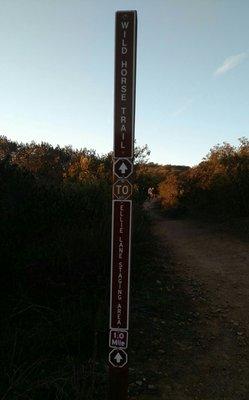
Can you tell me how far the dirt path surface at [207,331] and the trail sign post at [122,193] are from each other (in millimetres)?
2089

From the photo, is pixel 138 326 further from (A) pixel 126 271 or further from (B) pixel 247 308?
(A) pixel 126 271

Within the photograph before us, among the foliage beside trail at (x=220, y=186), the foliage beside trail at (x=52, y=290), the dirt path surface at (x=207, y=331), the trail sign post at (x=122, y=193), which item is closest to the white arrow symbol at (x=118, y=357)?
the trail sign post at (x=122, y=193)

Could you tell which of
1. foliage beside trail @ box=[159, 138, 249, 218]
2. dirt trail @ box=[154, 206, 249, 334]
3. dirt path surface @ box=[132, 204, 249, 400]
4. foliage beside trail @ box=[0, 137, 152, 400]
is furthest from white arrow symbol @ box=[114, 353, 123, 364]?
foliage beside trail @ box=[159, 138, 249, 218]

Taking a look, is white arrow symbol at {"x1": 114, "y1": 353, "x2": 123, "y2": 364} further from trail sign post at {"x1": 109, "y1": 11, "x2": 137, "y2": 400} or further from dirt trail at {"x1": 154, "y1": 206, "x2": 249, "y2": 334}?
dirt trail at {"x1": 154, "y1": 206, "x2": 249, "y2": 334}

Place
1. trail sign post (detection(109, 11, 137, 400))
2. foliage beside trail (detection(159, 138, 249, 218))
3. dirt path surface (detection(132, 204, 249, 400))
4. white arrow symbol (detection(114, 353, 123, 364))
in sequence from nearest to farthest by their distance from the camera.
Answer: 1. trail sign post (detection(109, 11, 137, 400))
2. white arrow symbol (detection(114, 353, 123, 364))
3. dirt path surface (detection(132, 204, 249, 400))
4. foliage beside trail (detection(159, 138, 249, 218))

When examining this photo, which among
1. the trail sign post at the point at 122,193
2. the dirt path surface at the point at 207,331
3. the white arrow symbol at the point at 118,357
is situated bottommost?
the dirt path surface at the point at 207,331

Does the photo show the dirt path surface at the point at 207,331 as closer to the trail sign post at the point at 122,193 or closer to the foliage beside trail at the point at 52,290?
the foliage beside trail at the point at 52,290

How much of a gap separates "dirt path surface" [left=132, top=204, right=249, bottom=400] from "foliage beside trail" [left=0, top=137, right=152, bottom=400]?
1006 millimetres

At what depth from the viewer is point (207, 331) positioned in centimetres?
731

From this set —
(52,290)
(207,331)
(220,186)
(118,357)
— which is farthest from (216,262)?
(118,357)

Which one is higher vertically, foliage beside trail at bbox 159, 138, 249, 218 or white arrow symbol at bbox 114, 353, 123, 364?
foliage beside trail at bbox 159, 138, 249, 218

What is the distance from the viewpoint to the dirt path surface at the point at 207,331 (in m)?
5.55

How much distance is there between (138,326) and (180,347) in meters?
0.85

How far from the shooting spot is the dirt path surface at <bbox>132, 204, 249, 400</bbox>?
5551 mm
